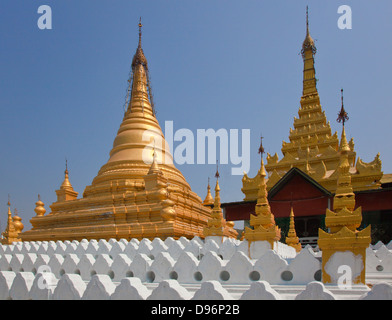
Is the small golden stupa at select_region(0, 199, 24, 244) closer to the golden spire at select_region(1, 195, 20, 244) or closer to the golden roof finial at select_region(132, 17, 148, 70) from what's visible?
the golden spire at select_region(1, 195, 20, 244)

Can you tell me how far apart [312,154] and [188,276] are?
21060mm

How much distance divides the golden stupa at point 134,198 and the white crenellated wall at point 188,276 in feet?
19.9

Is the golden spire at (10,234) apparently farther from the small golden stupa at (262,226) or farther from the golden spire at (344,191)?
the golden spire at (344,191)

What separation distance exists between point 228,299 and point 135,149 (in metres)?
19.0

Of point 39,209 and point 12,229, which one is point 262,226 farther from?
point 12,229

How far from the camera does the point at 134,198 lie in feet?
59.3

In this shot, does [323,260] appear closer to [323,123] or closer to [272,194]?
[272,194]

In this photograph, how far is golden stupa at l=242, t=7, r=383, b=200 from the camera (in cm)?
2136

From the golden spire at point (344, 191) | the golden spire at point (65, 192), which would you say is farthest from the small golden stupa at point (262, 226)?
the golden spire at point (65, 192)

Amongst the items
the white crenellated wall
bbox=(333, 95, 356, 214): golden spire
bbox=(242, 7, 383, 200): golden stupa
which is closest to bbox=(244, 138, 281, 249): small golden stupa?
the white crenellated wall

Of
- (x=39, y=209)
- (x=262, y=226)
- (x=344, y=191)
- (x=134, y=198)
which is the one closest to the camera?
(x=344, y=191)

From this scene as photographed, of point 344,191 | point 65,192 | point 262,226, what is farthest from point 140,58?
point 344,191

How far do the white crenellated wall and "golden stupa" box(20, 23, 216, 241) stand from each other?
6062mm

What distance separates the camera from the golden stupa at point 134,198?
643 inches
